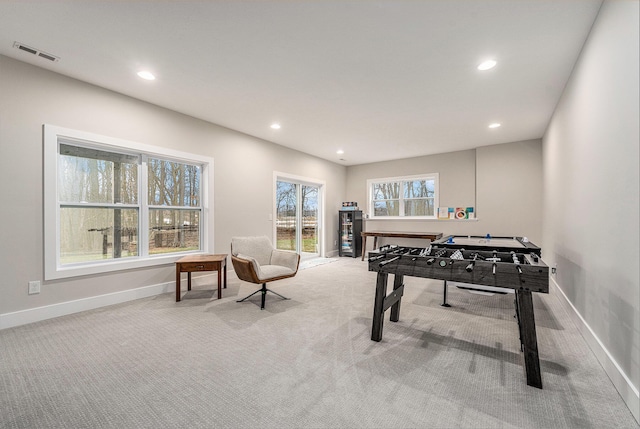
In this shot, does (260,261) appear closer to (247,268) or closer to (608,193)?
(247,268)

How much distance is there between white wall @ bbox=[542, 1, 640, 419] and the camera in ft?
5.21

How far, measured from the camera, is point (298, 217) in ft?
21.9

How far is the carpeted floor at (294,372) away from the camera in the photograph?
1525 mm

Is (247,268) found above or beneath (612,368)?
above

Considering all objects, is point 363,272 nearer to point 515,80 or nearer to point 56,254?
point 515,80

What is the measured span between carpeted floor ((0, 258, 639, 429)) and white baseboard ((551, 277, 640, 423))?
0.05 meters

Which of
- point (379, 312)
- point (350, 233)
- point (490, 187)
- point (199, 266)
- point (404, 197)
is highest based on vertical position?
point (490, 187)

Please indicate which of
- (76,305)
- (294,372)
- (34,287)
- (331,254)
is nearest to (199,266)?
(76,305)

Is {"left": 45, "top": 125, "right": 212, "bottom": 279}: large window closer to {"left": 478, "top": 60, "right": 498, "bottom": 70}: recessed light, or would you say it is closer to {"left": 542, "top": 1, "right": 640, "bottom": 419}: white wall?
{"left": 478, "top": 60, "right": 498, "bottom": 70}: recessed light

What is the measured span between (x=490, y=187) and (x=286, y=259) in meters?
4.78

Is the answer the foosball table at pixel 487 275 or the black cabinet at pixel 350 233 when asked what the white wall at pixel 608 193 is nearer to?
the foosball table at pixel 487 275

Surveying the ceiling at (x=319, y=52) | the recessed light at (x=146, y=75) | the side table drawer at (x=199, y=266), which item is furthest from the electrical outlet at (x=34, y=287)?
the recessed light at (x=146, y=75)

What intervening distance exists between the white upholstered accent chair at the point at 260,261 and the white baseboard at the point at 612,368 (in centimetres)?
289

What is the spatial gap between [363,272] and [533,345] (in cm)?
370
